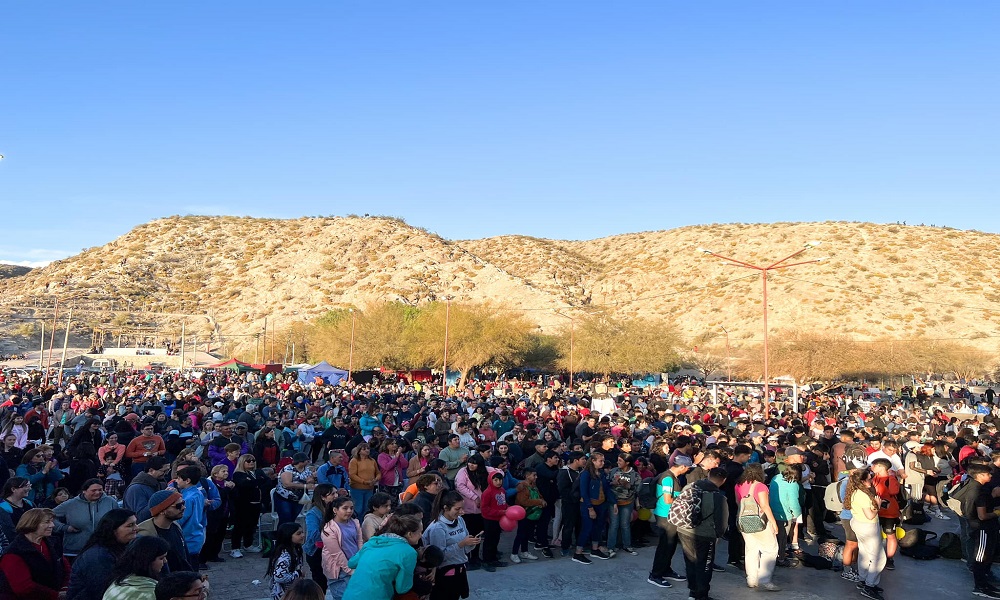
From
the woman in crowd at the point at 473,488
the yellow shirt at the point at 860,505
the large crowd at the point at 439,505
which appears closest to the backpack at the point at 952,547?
the large crowd at the point at 439,505

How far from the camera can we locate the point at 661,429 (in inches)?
647

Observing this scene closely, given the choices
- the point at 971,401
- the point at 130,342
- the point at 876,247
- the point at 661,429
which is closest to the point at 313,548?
the point at 661,429

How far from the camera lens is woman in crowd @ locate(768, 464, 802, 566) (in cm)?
991

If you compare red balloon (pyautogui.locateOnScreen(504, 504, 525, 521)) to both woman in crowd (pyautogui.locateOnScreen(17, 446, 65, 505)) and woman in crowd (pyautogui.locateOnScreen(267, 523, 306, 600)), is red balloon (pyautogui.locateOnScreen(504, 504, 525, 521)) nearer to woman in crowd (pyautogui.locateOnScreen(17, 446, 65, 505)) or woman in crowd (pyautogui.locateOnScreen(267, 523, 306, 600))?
woman in crowd (pyautogui.locateOnScreen(267, 523, 306, 600))

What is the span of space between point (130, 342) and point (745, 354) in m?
61.6

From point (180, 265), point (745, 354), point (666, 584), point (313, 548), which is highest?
point (180, 265)

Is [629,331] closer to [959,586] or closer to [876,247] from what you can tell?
[959,586]

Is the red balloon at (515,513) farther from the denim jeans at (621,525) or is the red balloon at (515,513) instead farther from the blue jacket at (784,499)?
the blue jacket at (784,499)

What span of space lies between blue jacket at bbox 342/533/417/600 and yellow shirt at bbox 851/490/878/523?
5.87 meters

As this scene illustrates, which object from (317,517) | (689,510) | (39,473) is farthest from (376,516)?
(39,473)

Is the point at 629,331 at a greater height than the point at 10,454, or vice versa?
the point at 629,331

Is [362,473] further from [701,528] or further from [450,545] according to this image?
[701,528]

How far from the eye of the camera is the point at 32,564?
5367mm

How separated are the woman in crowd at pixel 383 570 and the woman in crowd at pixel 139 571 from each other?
1.22 m
